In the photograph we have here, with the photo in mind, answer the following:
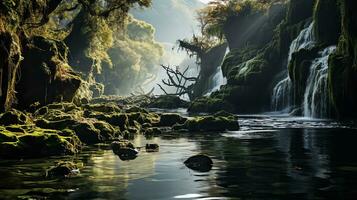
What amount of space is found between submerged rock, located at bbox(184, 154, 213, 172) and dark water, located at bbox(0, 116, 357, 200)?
0.23m

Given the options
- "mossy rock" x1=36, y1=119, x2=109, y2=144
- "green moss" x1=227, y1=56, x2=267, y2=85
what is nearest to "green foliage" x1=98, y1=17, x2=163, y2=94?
"green moss" x1=227, y1=56, x2=267, y2=85

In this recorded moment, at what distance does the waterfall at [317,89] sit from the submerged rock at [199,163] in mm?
21587

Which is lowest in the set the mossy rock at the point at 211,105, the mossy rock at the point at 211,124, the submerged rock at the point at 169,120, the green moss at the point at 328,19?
the mossy rock at the point at 211,124

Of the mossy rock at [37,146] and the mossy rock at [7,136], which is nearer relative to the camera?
the mossy rock at [37,146]

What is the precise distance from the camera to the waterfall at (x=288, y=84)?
42.3m

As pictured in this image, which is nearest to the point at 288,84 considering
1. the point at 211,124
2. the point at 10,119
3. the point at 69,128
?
the point at 211,124

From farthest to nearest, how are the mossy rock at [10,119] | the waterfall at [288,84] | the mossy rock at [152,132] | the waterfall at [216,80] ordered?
the waterfall at [216,80] → the waterfall at [288,84] → the mossy rock at [152,132] → the mossy rock at [10,119]

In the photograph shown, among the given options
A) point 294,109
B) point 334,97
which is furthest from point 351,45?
point 294,109

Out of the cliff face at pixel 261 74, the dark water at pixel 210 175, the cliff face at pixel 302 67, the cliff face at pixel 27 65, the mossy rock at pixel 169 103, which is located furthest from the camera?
the mossy rock at pixel 169 103

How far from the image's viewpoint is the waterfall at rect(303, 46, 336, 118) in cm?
3391

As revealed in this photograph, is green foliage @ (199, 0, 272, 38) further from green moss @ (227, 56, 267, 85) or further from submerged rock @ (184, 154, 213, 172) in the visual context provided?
submerged rock @ (184, 154, 213, 172)

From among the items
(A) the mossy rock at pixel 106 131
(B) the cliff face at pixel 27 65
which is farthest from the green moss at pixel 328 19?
(A) the mossy rock at pixel 106 131

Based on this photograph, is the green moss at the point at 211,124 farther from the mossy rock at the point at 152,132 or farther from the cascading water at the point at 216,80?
the cascading water at the point at 216,80

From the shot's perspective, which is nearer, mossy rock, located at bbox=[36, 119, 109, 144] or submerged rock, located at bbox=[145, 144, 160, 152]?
submerged rock, located at bbox=[145, 144, 160, 152]
